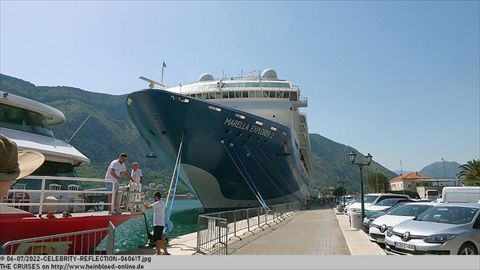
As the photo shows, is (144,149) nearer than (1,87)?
No

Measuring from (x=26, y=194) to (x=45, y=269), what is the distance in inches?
178

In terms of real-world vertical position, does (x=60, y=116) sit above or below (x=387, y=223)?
above

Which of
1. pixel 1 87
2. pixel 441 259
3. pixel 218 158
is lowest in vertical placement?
pixel 441 259

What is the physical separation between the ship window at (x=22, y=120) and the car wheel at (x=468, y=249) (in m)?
11.4

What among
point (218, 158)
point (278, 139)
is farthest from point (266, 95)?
point (218, 158)

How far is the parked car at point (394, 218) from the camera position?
11340mm

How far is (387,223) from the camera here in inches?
448

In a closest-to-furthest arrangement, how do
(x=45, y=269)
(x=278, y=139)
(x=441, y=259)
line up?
1. (x=45, y=269)
2. (x=441, y=259)
3. (x=278, y=139)

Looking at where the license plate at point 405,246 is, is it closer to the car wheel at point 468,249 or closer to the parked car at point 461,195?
the car wheel at point 468,249

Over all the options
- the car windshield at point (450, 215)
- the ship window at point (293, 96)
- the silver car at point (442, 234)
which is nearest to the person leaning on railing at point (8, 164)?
the silver car at point (442, 234)

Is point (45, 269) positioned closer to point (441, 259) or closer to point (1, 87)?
point (441, 259)

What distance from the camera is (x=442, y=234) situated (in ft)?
25.6

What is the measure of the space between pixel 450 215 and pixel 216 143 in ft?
50.8

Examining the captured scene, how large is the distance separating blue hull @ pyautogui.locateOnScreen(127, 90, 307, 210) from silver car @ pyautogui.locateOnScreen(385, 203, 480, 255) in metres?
14.8
